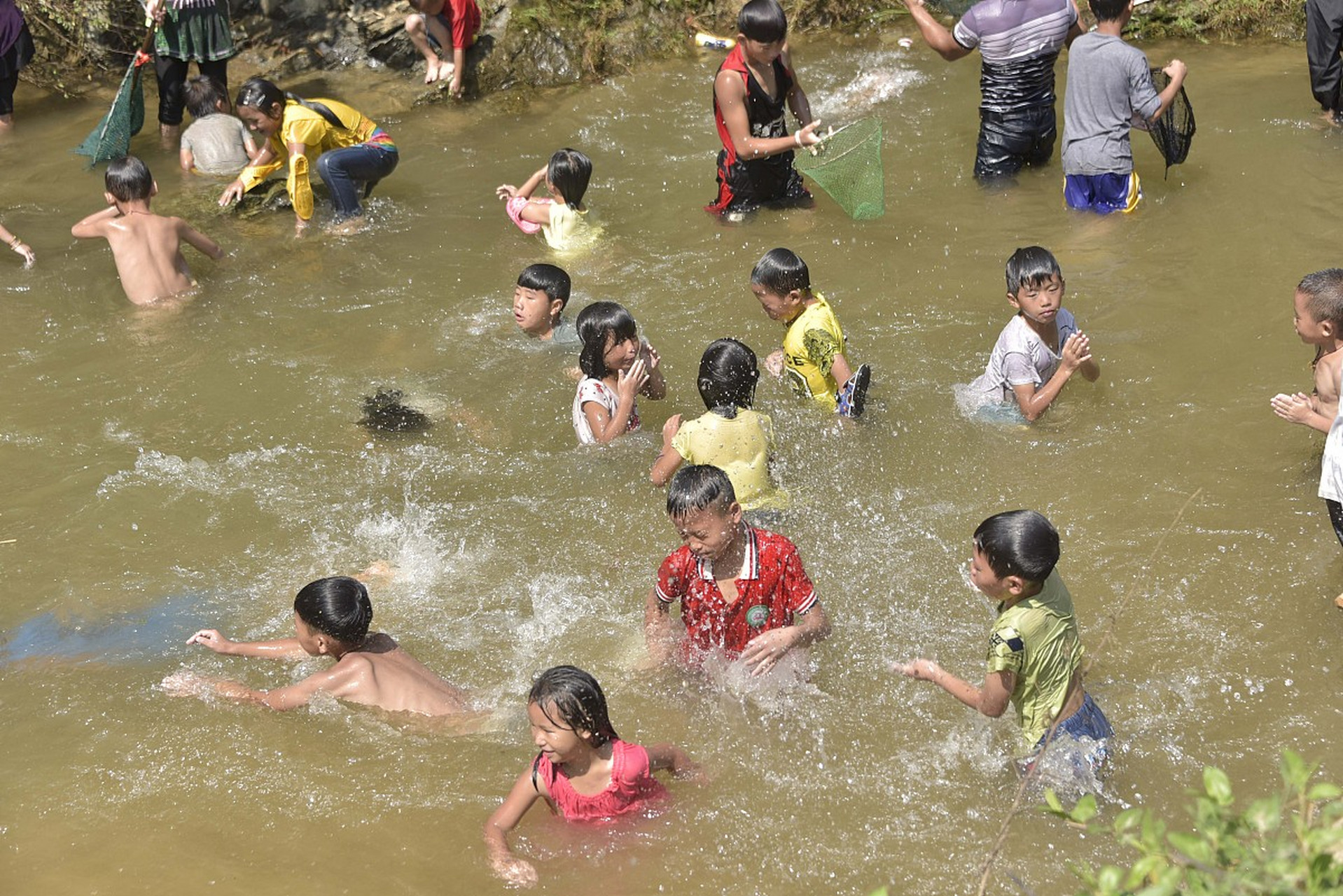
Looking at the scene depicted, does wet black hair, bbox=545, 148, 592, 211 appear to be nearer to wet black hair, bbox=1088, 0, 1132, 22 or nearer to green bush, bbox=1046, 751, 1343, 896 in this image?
wet black hair, bbox=1088, 0, 1132, 22

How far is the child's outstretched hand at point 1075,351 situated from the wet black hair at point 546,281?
2494mm

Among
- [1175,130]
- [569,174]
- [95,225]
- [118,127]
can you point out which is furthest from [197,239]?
[1175,130]

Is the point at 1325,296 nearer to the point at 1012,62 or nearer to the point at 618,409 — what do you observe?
the point at 618,409

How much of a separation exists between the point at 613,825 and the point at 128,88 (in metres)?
7.43

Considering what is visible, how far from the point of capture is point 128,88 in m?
9.27

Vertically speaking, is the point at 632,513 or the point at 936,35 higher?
the point at 936,35

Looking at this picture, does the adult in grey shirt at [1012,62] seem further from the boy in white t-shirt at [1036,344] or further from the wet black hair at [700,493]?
the wet black hair at [700,493]

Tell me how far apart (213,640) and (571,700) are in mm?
1833

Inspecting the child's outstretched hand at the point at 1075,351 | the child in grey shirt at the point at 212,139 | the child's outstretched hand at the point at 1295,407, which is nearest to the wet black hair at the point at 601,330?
the child's outstretched hand at the point at 1075,351

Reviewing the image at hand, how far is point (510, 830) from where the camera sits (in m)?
4.02

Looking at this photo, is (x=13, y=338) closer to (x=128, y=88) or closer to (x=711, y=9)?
(x=128, y=88)

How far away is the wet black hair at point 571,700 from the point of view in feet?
12.1

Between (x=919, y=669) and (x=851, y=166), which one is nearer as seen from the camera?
(x=919, y=669)

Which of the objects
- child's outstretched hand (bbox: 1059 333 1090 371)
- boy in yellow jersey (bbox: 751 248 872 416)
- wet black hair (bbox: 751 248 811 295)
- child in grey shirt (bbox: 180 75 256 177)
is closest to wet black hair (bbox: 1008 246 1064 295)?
child's outstretched hand (bbox: 1059 333 1090 371)
